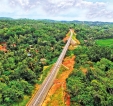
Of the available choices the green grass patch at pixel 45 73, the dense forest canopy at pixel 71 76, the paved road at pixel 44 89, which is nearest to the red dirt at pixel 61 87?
the paved road at pixel 44 89

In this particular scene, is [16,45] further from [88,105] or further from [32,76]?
[88,105]

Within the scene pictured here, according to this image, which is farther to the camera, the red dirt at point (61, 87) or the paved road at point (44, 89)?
the red dirt at point (61, 87)

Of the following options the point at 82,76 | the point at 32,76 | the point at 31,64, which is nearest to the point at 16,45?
the point at 31,64

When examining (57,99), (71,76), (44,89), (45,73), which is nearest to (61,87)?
(44,89)

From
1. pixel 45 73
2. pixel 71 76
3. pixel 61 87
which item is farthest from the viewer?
pixel 45 73

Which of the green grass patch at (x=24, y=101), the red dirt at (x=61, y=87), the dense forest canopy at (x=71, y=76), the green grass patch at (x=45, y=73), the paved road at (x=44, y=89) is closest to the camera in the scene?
the dense forest canopy at (x=71, y=76)

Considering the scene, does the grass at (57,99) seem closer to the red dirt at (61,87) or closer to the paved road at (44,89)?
the red dirt at (61,87)

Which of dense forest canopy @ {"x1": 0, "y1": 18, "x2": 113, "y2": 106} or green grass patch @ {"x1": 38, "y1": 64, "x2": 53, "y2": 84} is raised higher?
dense forest canopy @ {"x1": 0, "y1": 18, "x2": 113, "y2": 106}

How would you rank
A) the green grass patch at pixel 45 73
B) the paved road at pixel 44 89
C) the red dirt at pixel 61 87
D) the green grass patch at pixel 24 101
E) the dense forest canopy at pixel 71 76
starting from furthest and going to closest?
the green grass patch at pixel 45 73, the red dirt at pixel 61 87, the green grass patch at pixel 24 101, the paved road at pixel 44 89, the dense forest canopy at pixel 71 76

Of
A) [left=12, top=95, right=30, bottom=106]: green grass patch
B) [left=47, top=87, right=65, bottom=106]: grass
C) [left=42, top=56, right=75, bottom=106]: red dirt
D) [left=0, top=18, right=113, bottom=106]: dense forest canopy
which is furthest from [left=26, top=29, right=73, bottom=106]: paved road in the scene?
[left=0, top=18, right=113, bottom=106]: dense forest canopy

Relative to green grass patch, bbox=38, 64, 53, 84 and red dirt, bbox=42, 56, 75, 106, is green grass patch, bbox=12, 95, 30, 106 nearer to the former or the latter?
red dirt, bbox=42, 56, 75, 106

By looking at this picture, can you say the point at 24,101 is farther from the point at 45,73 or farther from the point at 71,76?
the point at 45,73

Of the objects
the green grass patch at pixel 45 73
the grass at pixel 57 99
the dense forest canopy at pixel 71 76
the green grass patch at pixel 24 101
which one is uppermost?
the dense forest canopy at pixel 71 76
